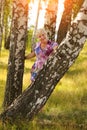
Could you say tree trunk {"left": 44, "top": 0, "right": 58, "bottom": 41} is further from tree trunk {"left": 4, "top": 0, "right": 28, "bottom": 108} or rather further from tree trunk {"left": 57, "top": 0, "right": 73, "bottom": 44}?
tree trunk {"left": 4, "top": 0, "right": 28, "bottom": 108}

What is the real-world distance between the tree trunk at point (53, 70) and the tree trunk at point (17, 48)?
1.83m

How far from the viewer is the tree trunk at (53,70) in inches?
301

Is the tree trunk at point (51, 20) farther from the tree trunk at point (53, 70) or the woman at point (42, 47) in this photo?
the tree trunk at point (53, 70)

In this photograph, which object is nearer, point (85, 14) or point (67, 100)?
point (85, 14)

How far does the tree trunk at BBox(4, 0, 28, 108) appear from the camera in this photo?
9.39 metres

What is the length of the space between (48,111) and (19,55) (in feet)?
4.99

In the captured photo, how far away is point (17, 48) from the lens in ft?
31.4

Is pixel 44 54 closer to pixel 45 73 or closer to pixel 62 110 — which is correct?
pixel 62 110

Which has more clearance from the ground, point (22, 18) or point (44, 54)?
point (22, 18)

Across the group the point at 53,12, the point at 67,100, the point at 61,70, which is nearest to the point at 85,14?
the point at 61,70

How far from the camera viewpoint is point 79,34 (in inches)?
301

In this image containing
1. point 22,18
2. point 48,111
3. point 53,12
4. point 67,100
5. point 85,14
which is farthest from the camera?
point 53,12

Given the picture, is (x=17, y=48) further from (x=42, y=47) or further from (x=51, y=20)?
(x=51, y=20)

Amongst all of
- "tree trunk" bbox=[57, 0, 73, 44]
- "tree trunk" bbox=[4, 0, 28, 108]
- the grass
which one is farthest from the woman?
"tree trunk" bbox=[57, 0, 73, 44]
